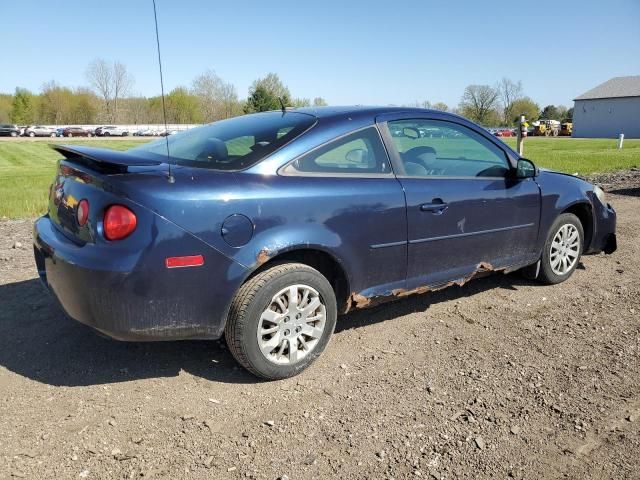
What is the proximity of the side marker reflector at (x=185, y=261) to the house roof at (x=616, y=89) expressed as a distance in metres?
79.3

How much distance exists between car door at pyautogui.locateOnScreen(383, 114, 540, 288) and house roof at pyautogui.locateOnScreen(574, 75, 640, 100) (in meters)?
76.8

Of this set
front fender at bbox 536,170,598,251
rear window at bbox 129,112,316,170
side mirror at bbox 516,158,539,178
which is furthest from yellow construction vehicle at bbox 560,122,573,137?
rear window at bbox 129,112,316,170

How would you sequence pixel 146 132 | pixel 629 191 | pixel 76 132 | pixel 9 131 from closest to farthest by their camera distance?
pixel 629 191, pixel 9 131, pixel 76 132, pixel 146 132

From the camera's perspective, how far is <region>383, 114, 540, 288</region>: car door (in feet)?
12.1

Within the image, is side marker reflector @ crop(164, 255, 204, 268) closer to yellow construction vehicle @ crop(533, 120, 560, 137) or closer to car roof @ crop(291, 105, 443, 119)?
car roof @ crop(291, 105, 443, 119)

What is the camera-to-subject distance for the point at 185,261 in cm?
275

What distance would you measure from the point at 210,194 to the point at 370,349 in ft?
5.22

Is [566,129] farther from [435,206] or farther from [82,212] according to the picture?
[82,212]

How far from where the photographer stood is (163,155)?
3.51 m

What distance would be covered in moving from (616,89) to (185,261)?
83.4 m

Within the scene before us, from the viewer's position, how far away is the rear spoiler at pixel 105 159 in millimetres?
2855

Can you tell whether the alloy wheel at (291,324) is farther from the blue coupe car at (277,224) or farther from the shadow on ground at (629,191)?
the shadow on ground at (629,191)

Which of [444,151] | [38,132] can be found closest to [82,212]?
[444,151]

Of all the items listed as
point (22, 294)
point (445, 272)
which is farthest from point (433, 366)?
point (22, 294)
